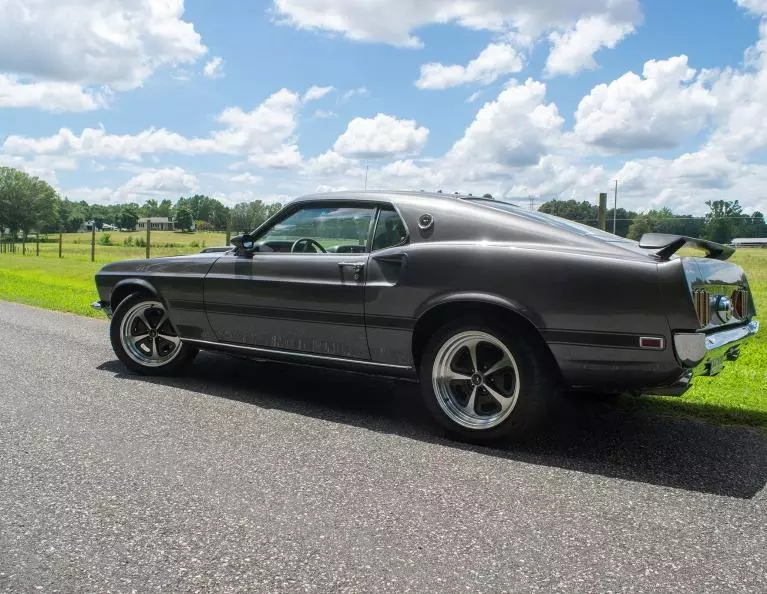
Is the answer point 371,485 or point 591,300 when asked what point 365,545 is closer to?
point 371,485

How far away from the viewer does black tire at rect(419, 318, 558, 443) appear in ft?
12.0

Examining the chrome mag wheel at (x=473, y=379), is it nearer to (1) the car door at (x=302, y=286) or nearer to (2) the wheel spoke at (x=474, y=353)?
(2) the wheel spoke at (x=474, y=353)

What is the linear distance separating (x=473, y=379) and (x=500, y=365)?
0.18 metres

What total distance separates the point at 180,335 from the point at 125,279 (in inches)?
29.2

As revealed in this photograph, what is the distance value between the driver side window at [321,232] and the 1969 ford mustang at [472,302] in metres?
0.01

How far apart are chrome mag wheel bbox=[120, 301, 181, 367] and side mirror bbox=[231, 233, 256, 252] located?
1058mm

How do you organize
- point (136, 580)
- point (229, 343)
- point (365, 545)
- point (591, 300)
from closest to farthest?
point (136, 580), point (365, 545), point (591, 300), point (229, 343)

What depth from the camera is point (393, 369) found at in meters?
4.17

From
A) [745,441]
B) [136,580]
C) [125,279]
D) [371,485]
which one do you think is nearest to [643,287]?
[745,441]

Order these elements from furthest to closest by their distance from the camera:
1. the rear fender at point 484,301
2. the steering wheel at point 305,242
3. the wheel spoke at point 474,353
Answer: the steering wheel at point 305,242 < the wheel spoke at point 474,353 < the rear fender at point 484,301

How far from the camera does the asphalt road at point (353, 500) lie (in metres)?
2.37

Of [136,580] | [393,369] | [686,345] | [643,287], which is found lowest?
[136,580]

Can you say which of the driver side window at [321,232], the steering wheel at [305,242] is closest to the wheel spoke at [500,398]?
the driver side window at [321,232]

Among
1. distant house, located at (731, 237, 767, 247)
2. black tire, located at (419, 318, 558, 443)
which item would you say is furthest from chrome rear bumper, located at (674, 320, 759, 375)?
distant house, located at (731, 237, 767, 247)
